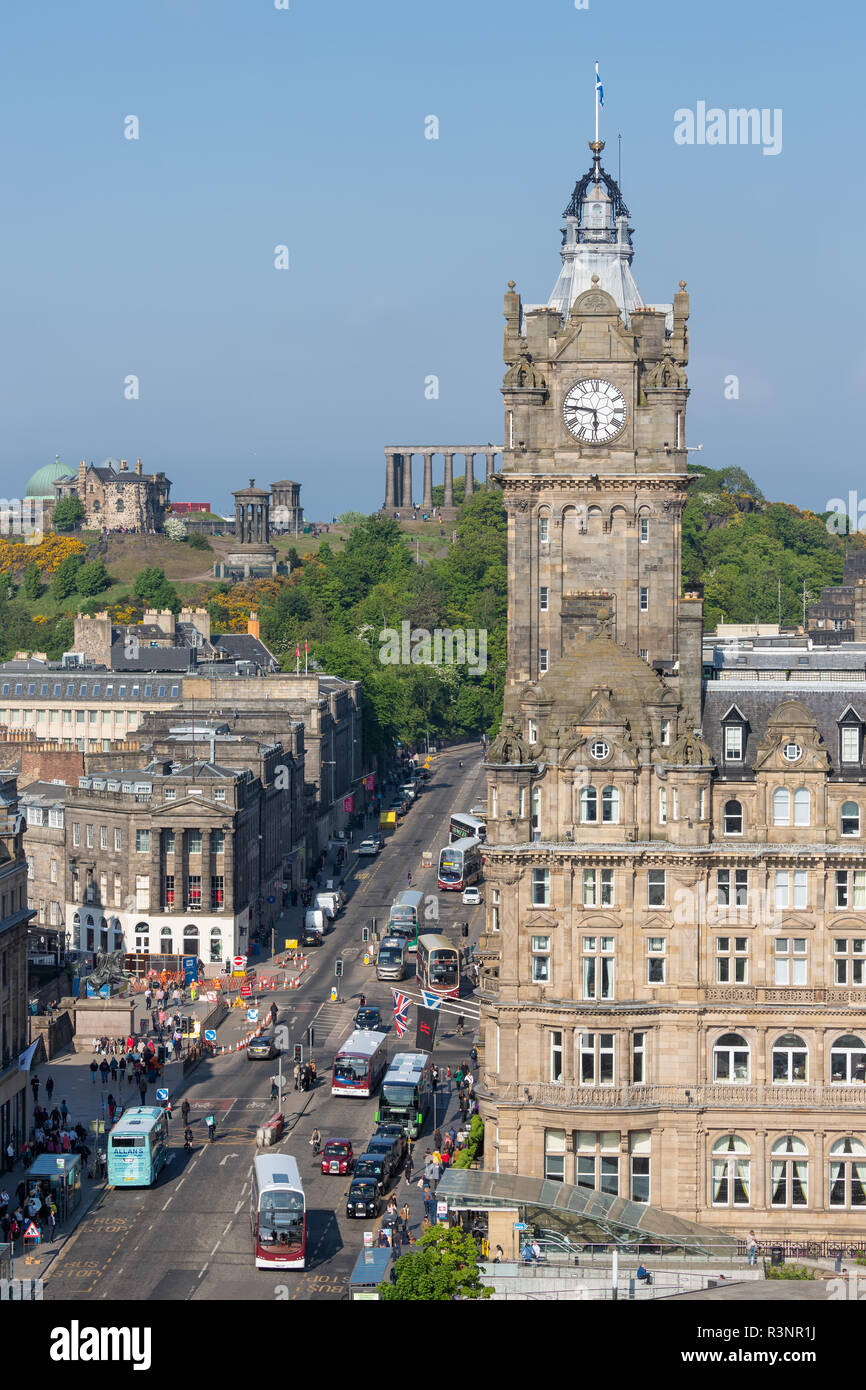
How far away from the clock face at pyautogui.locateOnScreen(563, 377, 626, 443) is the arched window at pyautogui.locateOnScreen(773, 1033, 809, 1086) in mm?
31553

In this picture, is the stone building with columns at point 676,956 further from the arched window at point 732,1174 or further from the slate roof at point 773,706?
the slate roof at point 773,706

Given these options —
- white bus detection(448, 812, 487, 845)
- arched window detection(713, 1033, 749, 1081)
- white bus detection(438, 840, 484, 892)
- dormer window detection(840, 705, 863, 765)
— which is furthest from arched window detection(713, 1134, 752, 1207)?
white bus detection(448, 812, 487, 845)

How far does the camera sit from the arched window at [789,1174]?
80938 mm

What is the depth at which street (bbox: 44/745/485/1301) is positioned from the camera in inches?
3081

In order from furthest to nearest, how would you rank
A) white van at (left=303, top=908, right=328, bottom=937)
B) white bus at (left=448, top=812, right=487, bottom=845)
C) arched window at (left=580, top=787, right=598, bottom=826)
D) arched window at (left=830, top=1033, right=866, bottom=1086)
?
white bus at (left=448, top=812, right=487, bottom=845)
white van at (left=303, top=908, right=328, bottom=937)
arched window at (left=580, top=787, right=598, bottom=826)
arched window at (left=830, top=1033, right=866, bottom=1086)

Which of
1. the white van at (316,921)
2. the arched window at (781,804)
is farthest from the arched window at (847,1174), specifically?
the white van at (316,921)

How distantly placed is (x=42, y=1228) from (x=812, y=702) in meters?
36.7

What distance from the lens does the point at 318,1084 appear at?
109812 mm

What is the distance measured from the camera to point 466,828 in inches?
6993

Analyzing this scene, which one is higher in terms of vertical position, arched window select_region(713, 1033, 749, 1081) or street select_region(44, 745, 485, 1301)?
arched window select_region(713, 1033, 749, 1081)

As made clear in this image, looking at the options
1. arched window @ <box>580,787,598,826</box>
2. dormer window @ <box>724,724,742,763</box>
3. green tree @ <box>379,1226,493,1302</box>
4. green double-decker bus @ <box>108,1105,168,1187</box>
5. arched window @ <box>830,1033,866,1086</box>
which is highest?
dormer window @ <box>724,724,742,763</box>

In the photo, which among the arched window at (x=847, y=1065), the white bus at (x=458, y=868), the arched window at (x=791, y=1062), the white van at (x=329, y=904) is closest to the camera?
the arched window at (x=847, y=1065)

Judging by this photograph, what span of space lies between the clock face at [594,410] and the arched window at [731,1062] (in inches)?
1225

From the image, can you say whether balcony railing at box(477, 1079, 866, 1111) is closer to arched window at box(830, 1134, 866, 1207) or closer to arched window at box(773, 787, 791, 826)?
arched window at box(830, 1134, 866, 1207)
